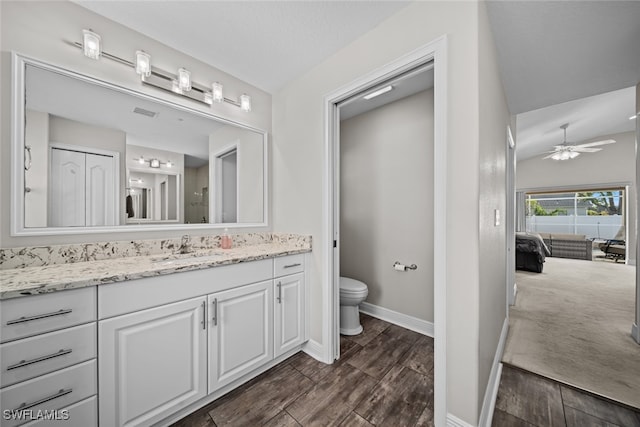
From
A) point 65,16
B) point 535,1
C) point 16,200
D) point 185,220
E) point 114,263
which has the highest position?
point 535,1

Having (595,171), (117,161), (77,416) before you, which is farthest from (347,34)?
(595,171)

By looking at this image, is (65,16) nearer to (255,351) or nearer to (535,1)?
(255,351)

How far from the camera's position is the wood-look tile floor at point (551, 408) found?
1.36m

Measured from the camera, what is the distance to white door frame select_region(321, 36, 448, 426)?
1.27m

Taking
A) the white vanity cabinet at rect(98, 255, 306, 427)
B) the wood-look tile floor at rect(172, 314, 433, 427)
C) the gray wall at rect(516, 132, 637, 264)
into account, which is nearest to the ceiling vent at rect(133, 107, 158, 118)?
the white vanity cabinet at rect(98, 255, 306, 427)

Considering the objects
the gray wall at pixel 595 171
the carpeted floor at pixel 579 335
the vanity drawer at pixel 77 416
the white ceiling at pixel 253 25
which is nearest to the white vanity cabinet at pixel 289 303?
the vanity drawer at pixel 77 416

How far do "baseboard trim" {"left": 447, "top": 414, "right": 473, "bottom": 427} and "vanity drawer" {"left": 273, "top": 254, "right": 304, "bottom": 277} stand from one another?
50.3 inches

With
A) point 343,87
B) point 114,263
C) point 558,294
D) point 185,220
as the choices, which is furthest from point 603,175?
point 114,263

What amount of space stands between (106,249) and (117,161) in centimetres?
60

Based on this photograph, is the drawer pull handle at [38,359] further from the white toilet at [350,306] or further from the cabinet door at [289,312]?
the white toilet at [350,306]

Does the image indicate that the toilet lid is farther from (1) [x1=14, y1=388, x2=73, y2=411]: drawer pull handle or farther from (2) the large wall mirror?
(1) [x1=14, y1=388, x2=73, y2=411]: drawer pull handle

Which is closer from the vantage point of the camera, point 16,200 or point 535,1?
point 16,200

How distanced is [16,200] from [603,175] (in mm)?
10137

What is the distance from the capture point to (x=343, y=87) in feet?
5.85
